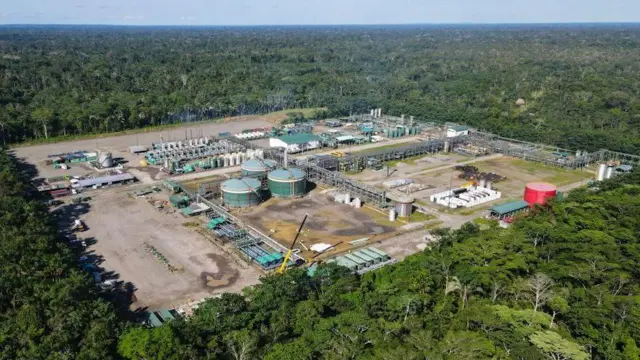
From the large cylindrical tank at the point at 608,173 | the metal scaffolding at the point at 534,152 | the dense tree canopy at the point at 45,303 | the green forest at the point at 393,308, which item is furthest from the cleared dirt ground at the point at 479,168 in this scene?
the dense tree canopy at the point at 45,303

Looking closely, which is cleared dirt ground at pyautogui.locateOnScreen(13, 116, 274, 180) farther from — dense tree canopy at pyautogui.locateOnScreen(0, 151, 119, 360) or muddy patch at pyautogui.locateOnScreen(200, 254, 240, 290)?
muddy patch at pyautogui.locateOnScreen(200, 254, 240, 290)

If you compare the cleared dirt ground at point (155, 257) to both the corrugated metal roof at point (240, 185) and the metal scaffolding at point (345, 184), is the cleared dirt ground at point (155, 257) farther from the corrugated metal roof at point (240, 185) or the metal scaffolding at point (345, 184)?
the metal scaffolding at point (345, 184)

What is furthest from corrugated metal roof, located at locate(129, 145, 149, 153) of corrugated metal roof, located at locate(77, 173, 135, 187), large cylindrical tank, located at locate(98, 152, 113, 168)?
corrugated metal roof, located at locate(77, 173, 135, 187)

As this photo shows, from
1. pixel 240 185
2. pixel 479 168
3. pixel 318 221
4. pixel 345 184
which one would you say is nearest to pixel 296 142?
pixel 345 184

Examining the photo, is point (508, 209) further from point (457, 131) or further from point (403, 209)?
point (457, 131)

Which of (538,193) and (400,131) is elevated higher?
(400,131)

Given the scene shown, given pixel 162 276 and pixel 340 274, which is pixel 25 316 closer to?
pixel 162 276

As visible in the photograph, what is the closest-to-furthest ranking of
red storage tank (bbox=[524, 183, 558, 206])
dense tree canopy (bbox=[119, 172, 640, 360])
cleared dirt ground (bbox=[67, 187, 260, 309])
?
dense tree canopy (bbox=[119, 172, 640, 360]) < cleared dirt ground (bbox=[67, 187, 260, 309]) < red storage tank (bbox=[524, 183, 558, 206])
